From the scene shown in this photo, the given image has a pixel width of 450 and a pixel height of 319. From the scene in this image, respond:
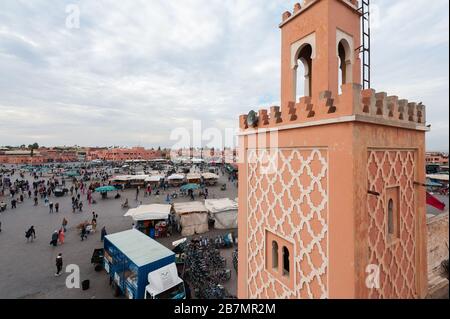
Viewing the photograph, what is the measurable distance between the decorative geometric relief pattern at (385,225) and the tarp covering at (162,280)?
7.29 metres

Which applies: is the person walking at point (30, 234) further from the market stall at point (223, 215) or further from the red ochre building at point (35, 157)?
the red ochre building at point (35, 157)

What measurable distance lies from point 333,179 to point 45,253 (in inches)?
656

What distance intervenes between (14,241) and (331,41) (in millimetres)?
20975

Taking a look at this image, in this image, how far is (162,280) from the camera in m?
8.55

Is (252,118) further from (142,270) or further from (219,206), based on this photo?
(219,206)

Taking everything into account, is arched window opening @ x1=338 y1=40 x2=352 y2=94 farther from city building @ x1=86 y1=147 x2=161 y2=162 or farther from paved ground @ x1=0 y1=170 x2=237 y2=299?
city building @ x1=86 y1=147 x2=161 y2=162

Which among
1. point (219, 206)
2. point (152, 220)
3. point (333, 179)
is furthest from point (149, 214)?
point (333, 179)

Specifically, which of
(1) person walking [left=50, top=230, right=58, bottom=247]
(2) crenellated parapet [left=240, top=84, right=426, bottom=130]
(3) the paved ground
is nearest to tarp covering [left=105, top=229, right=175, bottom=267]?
(3) the paved ground

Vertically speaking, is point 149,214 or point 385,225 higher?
point 385,225

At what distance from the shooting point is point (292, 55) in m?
5.09

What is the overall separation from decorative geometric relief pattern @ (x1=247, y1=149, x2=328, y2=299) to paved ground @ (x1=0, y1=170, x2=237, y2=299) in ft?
19.4

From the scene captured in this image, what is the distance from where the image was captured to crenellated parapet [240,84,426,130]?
329cm
